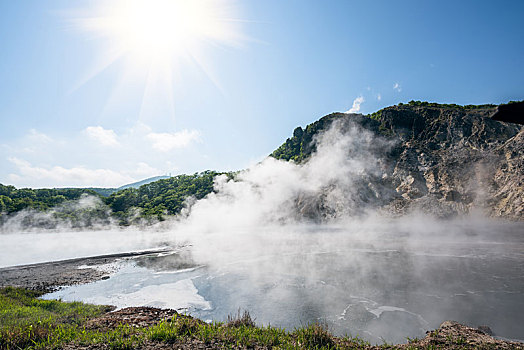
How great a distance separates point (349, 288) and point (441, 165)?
4690 cm

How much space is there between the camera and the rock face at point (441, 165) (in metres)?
40.7

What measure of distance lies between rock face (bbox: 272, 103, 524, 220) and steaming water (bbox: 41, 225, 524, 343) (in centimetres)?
1770

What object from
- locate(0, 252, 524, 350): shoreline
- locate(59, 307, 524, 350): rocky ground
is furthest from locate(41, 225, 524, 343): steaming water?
locate(59, 307, 524, 350): rocky ground

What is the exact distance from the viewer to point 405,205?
155ft

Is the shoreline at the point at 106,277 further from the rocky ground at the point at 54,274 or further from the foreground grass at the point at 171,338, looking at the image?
the foreground grass at the point at 171,338

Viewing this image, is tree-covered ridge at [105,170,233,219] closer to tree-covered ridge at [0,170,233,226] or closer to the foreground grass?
tree-covered ridge at [0,170,233,226]

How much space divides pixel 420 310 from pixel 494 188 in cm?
4251

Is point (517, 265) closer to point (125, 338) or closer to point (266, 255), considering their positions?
point (266, 255)

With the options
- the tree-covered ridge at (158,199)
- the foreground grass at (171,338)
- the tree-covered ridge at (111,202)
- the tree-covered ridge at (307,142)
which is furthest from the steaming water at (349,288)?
the tree-covered ridge at (158,199)

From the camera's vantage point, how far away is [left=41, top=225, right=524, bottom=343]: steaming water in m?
10.6

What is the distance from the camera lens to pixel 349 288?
14.9 metres

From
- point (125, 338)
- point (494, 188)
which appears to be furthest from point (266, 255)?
→ point (494, 188)

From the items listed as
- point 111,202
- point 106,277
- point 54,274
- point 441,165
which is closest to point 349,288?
point 106,277

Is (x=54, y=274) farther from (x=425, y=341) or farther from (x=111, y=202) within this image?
(x=111, y=202)
